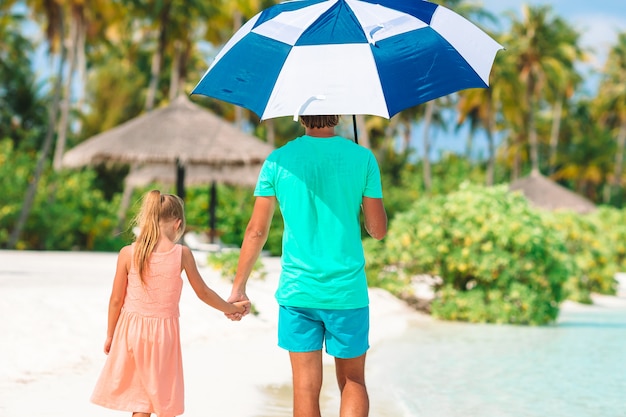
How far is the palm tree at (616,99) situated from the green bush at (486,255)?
123 ft

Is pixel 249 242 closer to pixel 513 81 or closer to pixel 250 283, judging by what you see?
pixel 250 283

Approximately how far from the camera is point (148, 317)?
4043 mm

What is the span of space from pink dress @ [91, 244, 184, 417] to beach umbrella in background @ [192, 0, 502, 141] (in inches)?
32.6

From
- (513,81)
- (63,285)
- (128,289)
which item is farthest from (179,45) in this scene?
(128,289)

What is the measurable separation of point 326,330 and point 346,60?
1.18 metres

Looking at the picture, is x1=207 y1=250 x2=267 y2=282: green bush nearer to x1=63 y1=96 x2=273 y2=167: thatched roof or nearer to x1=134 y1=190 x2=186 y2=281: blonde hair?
x1=63 y1=96 x2=273 y2=167: thatched roof

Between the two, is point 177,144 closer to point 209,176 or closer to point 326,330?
point 209,176

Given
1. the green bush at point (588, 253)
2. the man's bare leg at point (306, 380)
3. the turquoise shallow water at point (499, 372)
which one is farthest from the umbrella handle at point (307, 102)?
the green bush at point (588, 253)

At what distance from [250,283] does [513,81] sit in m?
28.5

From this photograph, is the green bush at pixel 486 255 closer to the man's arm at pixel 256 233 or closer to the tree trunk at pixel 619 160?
the man's arm at pixel 256 233

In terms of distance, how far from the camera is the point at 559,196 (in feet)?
106

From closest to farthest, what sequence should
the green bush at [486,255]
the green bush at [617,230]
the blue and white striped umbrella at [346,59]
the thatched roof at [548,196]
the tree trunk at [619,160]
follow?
the blue and white striped umbrella at [346,59], the green bush at [486,255], the green bush at [617,230], the thatched roof at [548,196], the tree trunk at [619,160]

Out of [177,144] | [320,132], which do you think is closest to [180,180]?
[177,144]

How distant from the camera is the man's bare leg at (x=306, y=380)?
12.0ft
